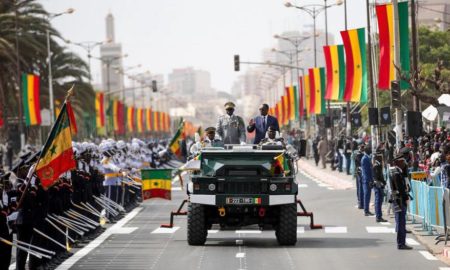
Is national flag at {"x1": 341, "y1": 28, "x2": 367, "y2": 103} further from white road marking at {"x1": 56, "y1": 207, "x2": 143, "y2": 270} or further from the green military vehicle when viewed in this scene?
the green military vehicle

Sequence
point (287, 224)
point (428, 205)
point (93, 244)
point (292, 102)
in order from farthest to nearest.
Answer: point (292, 102) → point (428, 205) → point (93, 244) → point (287, 224)

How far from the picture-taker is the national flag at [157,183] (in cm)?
3588

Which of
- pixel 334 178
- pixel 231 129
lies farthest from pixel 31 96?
pixel 231 129

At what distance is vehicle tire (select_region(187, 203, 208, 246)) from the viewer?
24.7 meters

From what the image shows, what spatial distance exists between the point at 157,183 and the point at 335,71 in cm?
2069

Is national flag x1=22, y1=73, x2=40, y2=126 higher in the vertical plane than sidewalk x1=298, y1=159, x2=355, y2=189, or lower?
higher

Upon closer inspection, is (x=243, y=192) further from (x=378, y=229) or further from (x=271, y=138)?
(x=378, y=229)

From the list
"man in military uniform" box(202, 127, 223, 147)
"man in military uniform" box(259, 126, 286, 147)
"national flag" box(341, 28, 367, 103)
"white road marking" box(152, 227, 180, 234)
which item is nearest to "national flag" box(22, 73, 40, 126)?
"national flag" box(341, 28, 367, 103)

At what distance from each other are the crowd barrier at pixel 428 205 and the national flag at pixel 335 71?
25827mm

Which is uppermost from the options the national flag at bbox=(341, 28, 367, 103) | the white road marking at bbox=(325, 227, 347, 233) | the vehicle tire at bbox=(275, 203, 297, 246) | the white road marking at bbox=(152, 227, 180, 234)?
the national flag at bbox=(341, 28, 367, 103)

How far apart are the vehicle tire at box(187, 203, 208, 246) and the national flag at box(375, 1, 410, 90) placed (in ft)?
53.8

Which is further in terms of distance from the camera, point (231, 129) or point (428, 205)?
point (231, 129)

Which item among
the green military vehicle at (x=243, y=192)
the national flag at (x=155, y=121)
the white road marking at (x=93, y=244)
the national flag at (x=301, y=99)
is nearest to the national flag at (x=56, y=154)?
the white road marking at (x=93, y=244)

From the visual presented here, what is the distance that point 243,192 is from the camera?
2492cm
